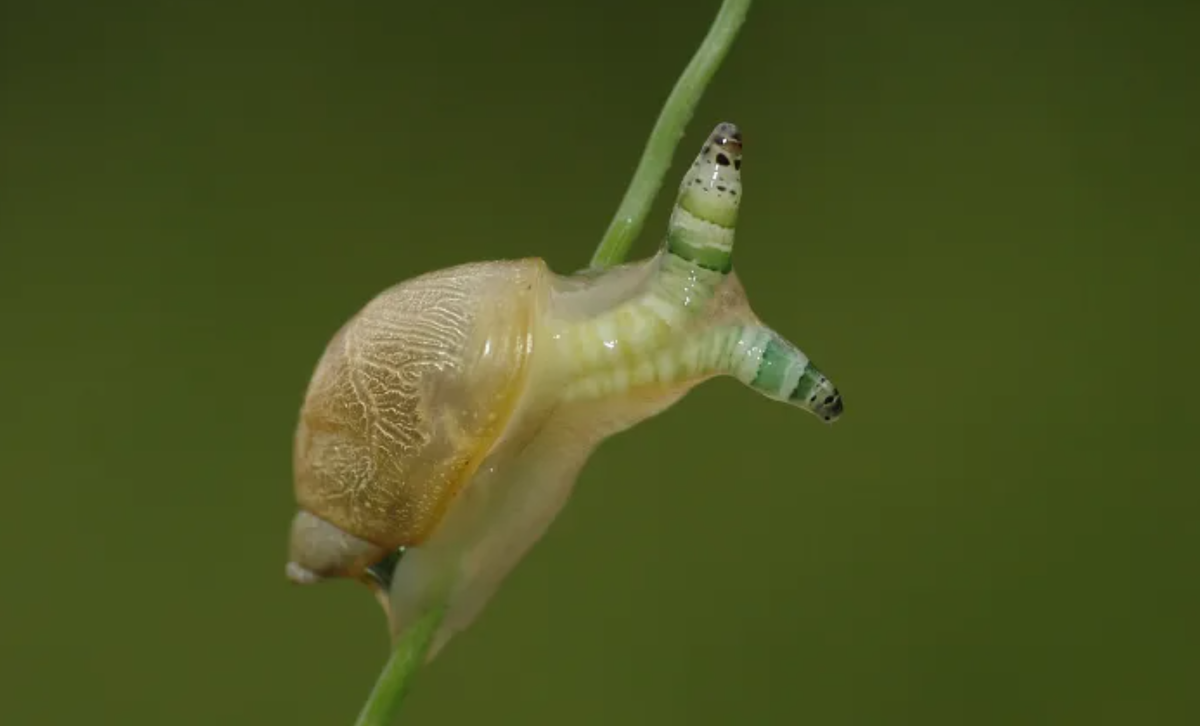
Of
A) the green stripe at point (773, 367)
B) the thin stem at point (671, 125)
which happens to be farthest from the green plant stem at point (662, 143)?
the green stripe at point (773, 367)

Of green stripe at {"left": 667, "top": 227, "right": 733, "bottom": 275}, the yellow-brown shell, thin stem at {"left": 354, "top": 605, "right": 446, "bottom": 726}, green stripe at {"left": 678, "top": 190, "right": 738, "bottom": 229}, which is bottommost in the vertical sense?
thin stem at {"left": 354, "top": 605, "right": 446, "bottom": 726}

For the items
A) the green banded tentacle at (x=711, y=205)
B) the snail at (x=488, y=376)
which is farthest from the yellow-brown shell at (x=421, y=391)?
the green banded tentacle at (x=711, y=205)

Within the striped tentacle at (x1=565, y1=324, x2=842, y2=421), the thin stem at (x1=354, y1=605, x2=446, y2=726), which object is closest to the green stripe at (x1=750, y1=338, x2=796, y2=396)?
the striped tentacle at (x1=565, y1=324, x2=842, y2=421)

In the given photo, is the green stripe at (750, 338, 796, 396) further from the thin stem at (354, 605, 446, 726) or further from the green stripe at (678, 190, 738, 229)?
the thin stem at (354, 605, 446, 726)

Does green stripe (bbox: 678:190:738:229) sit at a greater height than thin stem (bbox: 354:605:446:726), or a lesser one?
greater

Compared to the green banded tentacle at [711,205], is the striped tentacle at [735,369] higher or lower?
lower

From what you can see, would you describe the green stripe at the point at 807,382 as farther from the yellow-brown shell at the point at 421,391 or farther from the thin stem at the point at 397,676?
the thin stem at the point at 397,676

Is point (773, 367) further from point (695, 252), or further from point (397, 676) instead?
point (397, 676)

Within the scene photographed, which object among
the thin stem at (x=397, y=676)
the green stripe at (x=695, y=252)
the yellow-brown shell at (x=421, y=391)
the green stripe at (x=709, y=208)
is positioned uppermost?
the green stripe at (x=709, y=208)

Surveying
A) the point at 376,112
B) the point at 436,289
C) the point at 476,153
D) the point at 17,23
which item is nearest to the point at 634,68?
the point at 476,153
